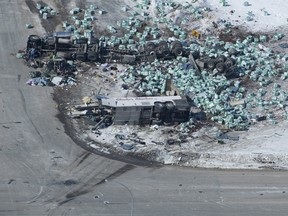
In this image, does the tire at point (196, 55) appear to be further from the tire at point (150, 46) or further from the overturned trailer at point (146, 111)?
the overturned trailer at point (146, 111)

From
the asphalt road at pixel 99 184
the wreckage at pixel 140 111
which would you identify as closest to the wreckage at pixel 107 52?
the wreckage at pixel 140 111

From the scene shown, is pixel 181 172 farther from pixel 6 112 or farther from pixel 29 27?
pixel 29 27

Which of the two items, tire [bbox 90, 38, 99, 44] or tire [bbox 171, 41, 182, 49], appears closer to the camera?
tire [bbox 171, 41, 182, 49]

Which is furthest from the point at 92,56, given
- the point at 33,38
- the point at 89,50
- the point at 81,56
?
the point at 33,38

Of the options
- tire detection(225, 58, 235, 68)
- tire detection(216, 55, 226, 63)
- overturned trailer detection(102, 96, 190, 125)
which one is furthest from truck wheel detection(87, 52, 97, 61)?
tire detection(225, 58, 235, 68)

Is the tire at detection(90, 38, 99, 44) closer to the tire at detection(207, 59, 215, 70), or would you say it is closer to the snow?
the tire at detection(207, 59, 215, 70)

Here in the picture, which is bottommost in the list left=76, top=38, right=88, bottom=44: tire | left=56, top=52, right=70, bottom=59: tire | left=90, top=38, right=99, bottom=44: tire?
left=56, top=52, right=70, bottom=59: tire

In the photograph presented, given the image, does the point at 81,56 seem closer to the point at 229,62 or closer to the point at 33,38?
the point at 33,38
